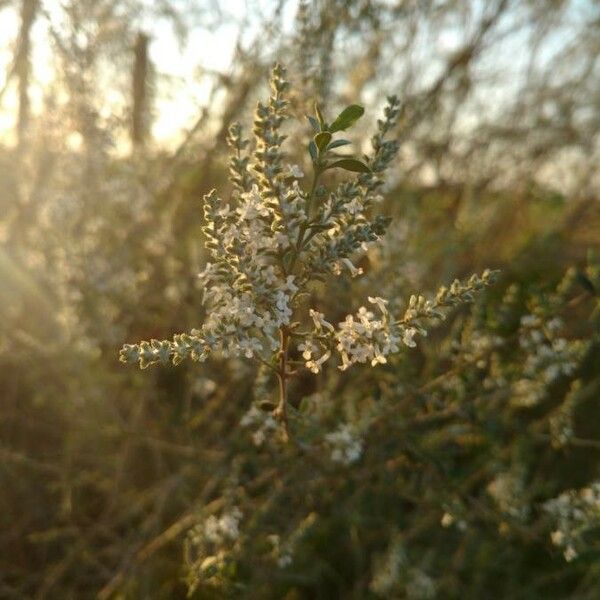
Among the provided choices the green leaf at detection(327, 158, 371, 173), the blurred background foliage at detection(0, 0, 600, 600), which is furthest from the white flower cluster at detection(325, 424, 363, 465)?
the green leaf at detection(327, 158, 371, 173)

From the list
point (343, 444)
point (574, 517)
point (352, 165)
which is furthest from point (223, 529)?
point (352, 165)

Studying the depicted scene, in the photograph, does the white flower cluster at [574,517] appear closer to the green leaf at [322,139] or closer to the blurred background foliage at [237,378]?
the blurred background foliage at [237,378]

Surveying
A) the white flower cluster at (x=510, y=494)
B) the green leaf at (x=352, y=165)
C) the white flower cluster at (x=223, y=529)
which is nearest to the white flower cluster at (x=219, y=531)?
the white flower cluster at (x=223, y=529)

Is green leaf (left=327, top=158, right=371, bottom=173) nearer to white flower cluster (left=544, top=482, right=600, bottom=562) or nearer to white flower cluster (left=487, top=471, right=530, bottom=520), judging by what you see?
white flower cluster (left=544, top=482, right=600, bottom=562)

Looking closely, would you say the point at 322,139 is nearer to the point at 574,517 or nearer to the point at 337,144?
the point at 337,144

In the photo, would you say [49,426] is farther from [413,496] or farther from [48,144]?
[413,496]

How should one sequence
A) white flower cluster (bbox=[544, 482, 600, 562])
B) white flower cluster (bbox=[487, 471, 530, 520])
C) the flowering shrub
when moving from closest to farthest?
the flowering shrub < white flower cluster (bbox=[544, 482, 600, 562]) < white flower cluster (bbox=[487, 471, 530, 520])

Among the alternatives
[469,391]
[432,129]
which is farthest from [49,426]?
[432,129]
